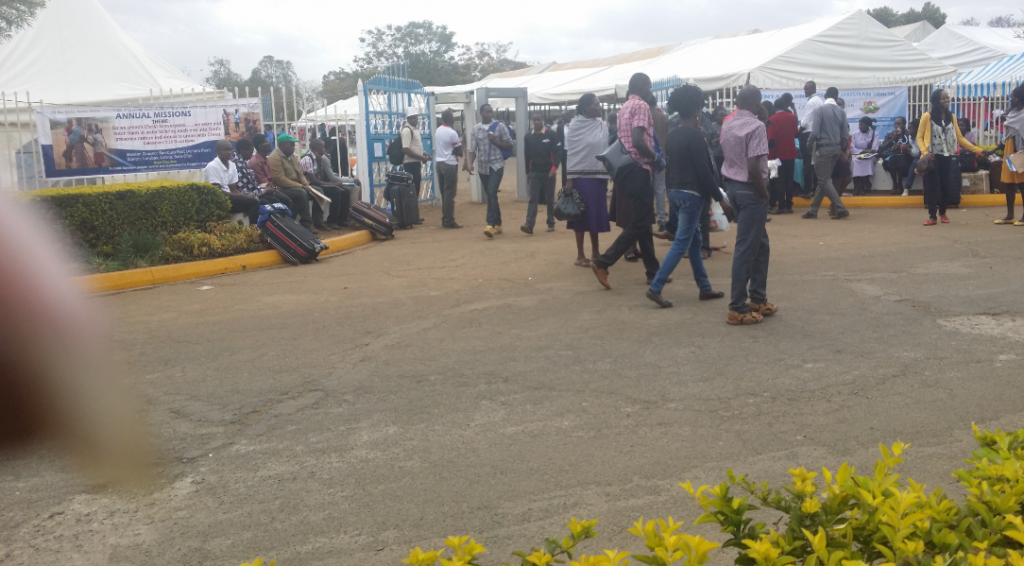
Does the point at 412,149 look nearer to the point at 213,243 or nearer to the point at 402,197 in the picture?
the point at 402,197

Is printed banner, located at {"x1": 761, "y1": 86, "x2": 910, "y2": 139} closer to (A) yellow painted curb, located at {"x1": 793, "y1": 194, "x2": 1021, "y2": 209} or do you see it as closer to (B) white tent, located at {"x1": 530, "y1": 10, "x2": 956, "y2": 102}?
(B) white tent, located at {"x1": 530, "y1": 10, "x2": 956, "y2": 102}

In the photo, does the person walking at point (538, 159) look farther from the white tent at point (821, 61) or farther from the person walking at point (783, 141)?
the white tent at point (821, 61)

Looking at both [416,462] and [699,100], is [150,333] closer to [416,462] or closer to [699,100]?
[416,462]

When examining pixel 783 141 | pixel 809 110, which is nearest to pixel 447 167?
pixel 783 141

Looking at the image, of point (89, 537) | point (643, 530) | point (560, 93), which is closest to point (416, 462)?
point (89, 537)

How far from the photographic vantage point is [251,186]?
11758 millimetres

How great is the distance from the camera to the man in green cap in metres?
12.0

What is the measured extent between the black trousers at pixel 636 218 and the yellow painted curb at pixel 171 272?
444 cm

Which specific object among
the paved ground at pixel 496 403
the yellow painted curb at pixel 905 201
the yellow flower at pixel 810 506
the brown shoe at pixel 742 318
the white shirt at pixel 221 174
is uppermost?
the white shirt at pixel 221 174

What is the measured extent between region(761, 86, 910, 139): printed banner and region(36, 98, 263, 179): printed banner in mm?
9151

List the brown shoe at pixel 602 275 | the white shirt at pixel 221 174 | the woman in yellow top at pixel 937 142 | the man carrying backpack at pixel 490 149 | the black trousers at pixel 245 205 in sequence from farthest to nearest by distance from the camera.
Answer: the man carrying backpack at pixel 490 149 → the woman in yellow top at pixel 937 142 → the black trousers at pixel 245 205 → the white shirt at pixel 221 174 → the brown shoe at pixel 602 275

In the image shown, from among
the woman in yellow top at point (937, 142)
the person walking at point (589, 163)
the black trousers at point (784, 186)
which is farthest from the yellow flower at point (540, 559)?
the black trousers at point (784, 186)

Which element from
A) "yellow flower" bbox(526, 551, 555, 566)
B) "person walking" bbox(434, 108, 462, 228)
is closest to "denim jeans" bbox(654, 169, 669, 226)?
"person walking" bbox(434, 108, 462, 228)

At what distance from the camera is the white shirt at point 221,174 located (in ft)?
36.6
